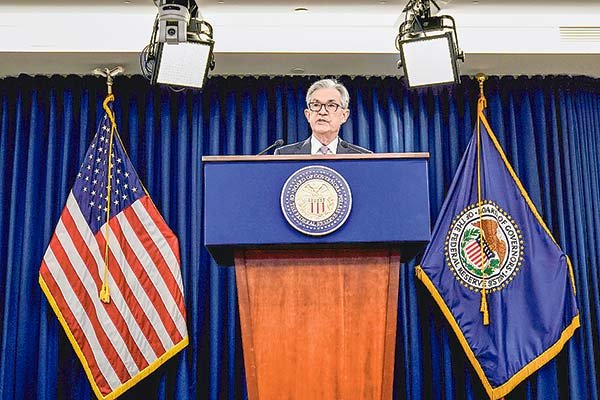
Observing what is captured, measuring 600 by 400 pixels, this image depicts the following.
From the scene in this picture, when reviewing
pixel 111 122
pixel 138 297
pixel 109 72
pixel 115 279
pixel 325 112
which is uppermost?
pixel 109 72

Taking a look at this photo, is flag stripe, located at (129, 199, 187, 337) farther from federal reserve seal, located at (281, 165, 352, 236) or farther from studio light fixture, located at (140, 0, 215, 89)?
federal reserve seal, located at (281, 165, 352, 236)

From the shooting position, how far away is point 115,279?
4691 millimetres

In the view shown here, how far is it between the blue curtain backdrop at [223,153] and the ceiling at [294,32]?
269mm

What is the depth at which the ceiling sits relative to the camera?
4727mm

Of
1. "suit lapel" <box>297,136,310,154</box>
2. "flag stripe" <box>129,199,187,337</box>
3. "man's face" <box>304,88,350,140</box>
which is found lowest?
"flag stripe" <box>129,199,187,337</box>

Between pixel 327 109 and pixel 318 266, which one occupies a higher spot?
pixel 327 109

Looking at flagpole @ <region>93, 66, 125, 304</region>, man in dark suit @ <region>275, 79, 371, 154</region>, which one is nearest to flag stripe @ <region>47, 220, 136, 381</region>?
flagpole @ <region>93, 66, 125, 304</region>

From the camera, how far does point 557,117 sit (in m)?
5.18

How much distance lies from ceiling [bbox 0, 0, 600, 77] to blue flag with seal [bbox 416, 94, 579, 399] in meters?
0.75

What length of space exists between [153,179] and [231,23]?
43.7 inches

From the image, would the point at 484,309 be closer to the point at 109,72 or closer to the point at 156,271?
the point at 156,271

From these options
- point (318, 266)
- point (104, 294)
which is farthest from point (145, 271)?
point (318, 266)

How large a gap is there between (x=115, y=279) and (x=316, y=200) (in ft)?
8.38

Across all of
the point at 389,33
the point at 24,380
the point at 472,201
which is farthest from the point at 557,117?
the point at 24,380
